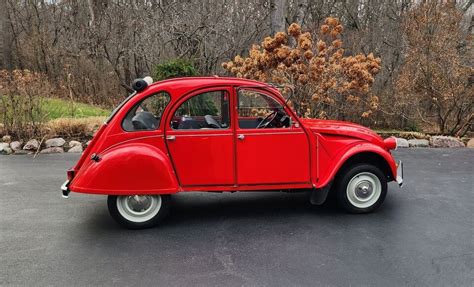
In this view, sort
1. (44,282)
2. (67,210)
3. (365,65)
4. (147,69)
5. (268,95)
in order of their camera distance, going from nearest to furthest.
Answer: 1. (44,282)
2. (268,95)
3. (67,210)
4. (365,65)
5. (147,69)

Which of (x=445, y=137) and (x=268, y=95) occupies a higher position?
(x=268, y=95)

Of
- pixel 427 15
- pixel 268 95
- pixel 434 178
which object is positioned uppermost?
pixel 427 15

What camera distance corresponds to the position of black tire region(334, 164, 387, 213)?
474 centimetres

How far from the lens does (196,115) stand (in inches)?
183

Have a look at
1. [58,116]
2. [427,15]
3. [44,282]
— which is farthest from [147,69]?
[44,282]

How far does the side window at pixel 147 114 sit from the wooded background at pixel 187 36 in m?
7.06

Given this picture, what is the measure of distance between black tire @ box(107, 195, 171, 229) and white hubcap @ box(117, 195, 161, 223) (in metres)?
0.01

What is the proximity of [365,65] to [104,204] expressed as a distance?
19.8 feet

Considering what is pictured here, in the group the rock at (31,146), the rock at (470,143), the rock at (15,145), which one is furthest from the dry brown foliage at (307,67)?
the rock at (15,145)

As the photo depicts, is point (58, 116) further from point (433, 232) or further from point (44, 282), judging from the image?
point (433, 232)

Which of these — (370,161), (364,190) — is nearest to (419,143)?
(370,161)

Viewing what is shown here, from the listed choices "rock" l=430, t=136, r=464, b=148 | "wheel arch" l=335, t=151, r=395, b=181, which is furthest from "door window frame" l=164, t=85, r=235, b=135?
"rock" l=430, t=136, r=464, b=148

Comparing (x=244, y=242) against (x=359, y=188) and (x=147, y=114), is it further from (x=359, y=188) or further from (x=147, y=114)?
(x=147, y=114)

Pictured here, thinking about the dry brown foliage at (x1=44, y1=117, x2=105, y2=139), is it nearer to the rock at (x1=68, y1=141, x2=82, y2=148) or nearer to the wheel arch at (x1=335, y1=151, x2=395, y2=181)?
the rock at (x1=68, y1=141, x2=82, y2=148)
